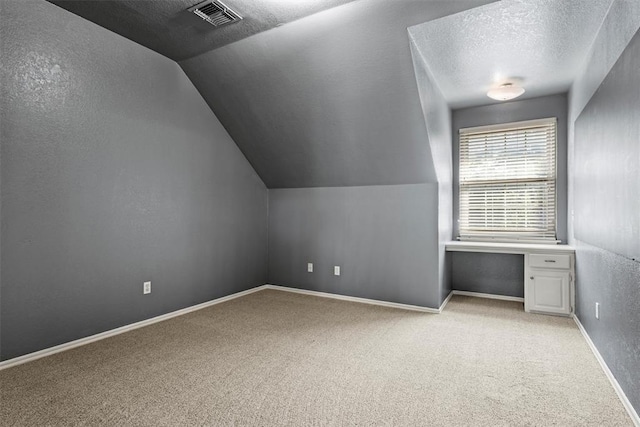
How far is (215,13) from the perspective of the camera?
2.66 m

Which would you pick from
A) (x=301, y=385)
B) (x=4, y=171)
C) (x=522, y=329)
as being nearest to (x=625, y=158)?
(x=522, y=329)

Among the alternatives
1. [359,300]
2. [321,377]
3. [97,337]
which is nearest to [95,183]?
[97,337]

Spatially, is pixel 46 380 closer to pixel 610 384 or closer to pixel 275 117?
pixel 275 117

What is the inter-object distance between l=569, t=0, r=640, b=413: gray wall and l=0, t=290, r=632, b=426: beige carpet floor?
228mm

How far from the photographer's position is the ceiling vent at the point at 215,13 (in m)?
2.55

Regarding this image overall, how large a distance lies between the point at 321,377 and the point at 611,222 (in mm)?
2021

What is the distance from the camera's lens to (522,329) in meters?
3.24

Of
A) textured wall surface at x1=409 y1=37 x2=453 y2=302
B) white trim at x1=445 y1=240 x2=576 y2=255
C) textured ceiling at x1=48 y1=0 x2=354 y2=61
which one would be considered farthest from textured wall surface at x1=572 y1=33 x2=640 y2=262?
textured ceiling at x1=48 y1=0 x2=354 y2=61

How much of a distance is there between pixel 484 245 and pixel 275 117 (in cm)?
276

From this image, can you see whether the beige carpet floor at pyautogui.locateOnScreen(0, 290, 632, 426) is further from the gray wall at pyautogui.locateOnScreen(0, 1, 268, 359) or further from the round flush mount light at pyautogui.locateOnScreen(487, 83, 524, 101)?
the round flush mount light at pyautogui.locateOnScreen(487, 83, 524, 101)

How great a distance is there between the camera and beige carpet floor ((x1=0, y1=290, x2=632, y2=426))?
71.9 inches

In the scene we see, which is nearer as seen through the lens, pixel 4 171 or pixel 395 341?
pixel 4 171

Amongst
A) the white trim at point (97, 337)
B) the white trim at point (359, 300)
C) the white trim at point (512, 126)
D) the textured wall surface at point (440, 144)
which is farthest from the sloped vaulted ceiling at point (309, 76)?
the white trim at point (97, 337)

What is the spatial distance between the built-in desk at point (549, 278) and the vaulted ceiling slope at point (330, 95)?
1.39 meters
